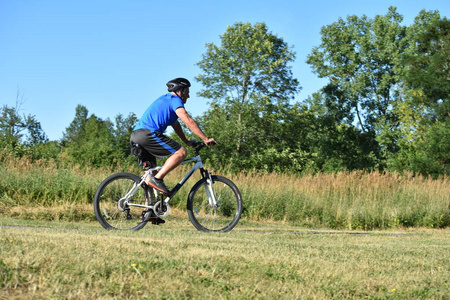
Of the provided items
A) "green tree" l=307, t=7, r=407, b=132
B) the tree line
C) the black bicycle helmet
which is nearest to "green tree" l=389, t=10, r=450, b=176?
the tree line

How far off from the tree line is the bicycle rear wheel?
637 inches

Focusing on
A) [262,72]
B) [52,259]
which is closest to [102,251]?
[52,259]

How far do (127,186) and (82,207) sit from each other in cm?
427

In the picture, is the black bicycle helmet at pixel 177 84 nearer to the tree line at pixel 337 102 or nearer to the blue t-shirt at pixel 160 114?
the blue t-shirt at pixel 160 114

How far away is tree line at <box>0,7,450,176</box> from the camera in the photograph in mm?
34875

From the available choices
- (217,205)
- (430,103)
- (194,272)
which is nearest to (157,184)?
(217,205)

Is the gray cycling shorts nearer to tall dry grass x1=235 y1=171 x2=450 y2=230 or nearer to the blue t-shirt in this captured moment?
the blue t-shirt

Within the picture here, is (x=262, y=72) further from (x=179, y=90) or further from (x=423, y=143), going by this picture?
(x=179, y=90)

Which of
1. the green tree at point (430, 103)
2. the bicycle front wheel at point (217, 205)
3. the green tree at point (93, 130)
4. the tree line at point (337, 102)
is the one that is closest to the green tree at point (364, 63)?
the tree line at point (337, 102)

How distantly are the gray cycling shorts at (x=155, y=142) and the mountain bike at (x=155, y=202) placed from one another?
36 cm

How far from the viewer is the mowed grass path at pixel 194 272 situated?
410 centimetres

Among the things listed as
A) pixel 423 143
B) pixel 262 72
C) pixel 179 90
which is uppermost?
pixel 262 72

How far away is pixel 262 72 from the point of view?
1590 inches

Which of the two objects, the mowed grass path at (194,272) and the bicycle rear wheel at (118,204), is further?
the bicycle rear wheel at (118,204)
